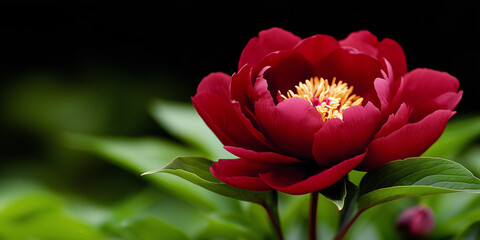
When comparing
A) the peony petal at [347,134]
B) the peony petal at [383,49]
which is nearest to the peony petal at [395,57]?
the peony petal at [383,49]

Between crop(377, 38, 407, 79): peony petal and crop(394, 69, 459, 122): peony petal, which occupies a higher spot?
crop(377, 38, 407, 79): peony petal

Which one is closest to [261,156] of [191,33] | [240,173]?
[240,173]

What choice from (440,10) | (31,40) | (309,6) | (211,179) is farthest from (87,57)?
(211,179)

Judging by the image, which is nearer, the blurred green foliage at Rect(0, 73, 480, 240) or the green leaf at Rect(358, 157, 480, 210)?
the green leaf at Rect(358, 157, 480, 210)

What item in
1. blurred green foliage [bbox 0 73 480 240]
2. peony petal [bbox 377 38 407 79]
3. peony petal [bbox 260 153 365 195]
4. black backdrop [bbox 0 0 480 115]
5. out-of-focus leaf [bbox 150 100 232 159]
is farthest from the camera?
black backdrop [bbox 0 0 480 115]

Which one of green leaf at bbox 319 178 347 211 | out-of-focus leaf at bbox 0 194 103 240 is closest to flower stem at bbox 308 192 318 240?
green leaf at bbox 319 178 347 211

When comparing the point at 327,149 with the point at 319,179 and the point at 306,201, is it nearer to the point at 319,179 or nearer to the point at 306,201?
the point at 319,179

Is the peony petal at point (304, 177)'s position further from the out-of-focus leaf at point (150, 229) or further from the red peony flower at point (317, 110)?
the out-of-focus leaf at point (150, 229)

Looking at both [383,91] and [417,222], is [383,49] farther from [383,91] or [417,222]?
[417,222]

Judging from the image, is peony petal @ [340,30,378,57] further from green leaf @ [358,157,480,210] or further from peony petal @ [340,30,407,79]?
green leaf @ [358,157,480,210]

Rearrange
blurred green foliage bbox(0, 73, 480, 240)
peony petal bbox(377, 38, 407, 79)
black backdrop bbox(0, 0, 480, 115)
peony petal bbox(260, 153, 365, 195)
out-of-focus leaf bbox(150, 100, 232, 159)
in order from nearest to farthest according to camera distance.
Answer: peony petal bbox(260, 153, 365, 195) < peony petal bbox(377, 38, 407, 79) < blurred green foliage bbox(0, 73, 480, 240) < out-of-focus leaf bbox(150, 100, 232, 159) < black backdrop bbox(0, 0, 480, 115)
